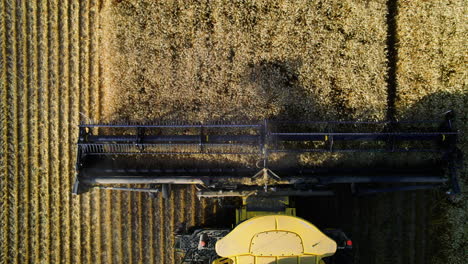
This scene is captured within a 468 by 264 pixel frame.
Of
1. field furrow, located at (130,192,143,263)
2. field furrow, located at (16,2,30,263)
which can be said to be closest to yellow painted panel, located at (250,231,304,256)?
field furrow, located at (130,192,143,263)

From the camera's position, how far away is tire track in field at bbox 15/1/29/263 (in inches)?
181

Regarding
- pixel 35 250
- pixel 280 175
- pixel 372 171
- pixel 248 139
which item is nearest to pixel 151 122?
pixel 248 139

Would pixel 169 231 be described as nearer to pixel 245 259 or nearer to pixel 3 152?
pixel 245 259

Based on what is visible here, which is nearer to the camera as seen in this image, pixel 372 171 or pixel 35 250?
pixel 372 171

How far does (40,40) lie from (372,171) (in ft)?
16.6

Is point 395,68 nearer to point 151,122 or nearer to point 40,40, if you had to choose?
point 151,122

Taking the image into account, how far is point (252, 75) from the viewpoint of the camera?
441cm

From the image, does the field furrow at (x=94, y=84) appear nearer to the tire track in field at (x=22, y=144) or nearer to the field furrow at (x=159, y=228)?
the field furrow at (x=159, y=228)

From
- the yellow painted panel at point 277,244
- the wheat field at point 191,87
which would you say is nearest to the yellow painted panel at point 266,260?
the yellow painted panel at point 277,244

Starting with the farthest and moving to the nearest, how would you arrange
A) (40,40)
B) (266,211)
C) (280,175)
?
(40,40) < (280,175) < (266,211)

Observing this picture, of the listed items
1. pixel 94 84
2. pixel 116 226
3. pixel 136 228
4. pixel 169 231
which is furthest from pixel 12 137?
pixel 169 231

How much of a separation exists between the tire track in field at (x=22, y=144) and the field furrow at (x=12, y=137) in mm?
44

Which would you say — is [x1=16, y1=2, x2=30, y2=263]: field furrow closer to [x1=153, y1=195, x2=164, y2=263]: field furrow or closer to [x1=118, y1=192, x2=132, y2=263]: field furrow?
[x1=118, y1=192, x2=132, y2=263]: field furrow

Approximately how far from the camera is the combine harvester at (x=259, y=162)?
4.02 metres
